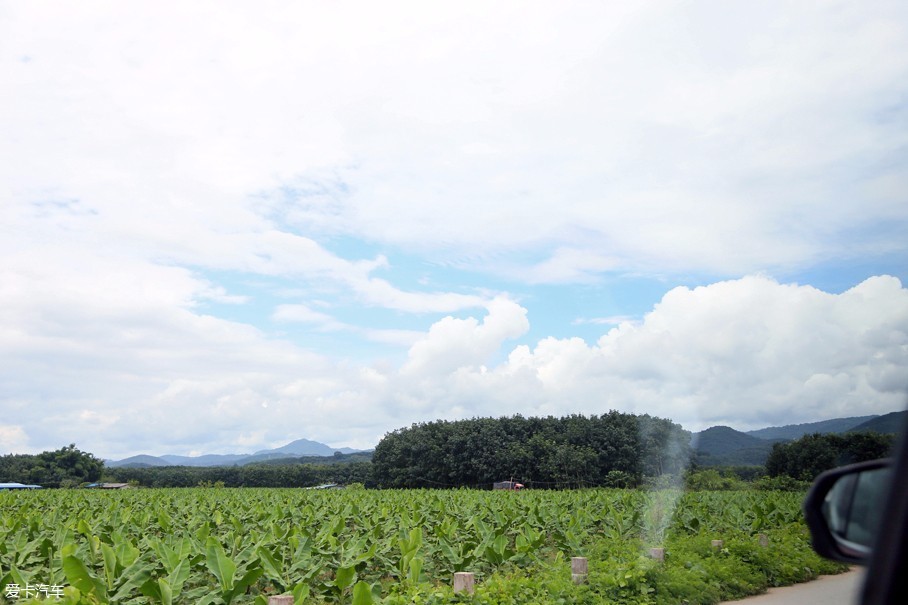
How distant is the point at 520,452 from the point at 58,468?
5552 cm

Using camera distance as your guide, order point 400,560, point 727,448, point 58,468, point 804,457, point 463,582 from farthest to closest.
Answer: point 58,468, point 804,457, point 727,448, point 400,560, point 463,582

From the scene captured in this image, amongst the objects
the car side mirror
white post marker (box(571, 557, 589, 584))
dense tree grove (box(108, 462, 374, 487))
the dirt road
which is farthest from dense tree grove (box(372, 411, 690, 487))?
the car side mirror

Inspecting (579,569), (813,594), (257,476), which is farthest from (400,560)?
(257,476)

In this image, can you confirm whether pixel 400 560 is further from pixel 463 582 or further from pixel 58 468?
pixel 58 468

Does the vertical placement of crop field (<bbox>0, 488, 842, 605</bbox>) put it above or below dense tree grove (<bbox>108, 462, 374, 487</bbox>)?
above

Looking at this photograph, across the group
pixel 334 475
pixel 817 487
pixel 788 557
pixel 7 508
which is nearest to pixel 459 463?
pixel 334 475

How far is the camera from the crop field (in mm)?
8852

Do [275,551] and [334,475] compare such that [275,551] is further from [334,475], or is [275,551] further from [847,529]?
[334,475]

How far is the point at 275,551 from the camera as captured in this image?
10773 mm

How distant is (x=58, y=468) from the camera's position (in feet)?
274

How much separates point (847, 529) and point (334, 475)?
281 ft

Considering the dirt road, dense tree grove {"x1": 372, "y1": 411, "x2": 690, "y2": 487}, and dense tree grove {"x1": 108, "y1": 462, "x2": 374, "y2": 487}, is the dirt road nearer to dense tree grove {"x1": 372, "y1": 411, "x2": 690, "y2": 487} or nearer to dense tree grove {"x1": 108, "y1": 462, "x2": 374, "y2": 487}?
dense tree grove {"x1": 372, "y1": 411, "x2": 690, "y2": 487}

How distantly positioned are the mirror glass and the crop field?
644 cm

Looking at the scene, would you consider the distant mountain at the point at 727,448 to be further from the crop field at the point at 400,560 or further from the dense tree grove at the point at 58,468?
the dense tree grove at the point at 58,468
